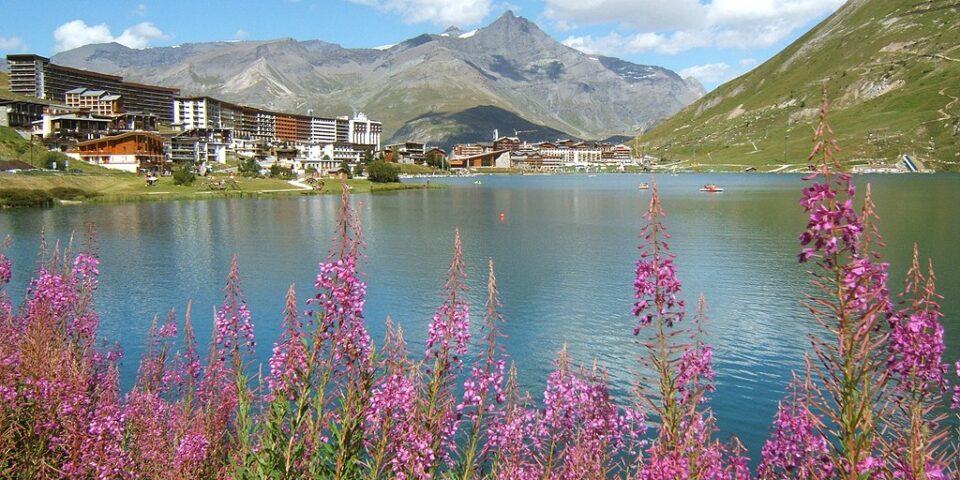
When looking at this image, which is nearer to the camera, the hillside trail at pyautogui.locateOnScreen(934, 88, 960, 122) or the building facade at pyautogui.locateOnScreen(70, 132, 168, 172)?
the building facade at pyautogui.locateOnScreen(70, 132, 168, 172)

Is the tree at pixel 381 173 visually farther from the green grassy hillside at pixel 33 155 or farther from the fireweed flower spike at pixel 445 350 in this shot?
the fireweed flower spike at pixel 445 350

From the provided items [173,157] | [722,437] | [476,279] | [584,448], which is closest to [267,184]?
[173,157]

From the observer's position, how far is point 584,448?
7.35 meters

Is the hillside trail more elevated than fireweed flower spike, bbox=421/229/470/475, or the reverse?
the hillside trail

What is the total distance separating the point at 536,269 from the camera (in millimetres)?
42938

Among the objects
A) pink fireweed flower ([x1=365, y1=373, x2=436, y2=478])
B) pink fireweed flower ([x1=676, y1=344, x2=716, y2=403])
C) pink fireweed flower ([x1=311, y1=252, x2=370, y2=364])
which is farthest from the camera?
pink fireweed flower ([x1=311, y1=252, x2=370, y2=364])

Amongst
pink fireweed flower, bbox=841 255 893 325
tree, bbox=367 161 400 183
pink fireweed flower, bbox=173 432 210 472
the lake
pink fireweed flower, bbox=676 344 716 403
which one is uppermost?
tree, bbox=367 161 400 183

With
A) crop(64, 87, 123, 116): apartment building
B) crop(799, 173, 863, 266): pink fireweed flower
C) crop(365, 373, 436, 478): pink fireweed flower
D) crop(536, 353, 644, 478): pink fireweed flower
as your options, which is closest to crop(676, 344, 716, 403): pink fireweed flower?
crop(536, 353, 644, 478): pink fireweed flower

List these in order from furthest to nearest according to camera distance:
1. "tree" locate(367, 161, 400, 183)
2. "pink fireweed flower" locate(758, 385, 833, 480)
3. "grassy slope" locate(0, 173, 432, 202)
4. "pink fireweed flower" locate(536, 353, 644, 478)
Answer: "tree" locate(367, 161, 400, 183) → "grassy slope" locate(0, 173, 432, 202) → "pink fireweed flower" locate(536, 353, 644, 478) → "pink fireweed flower" locate(758, 385, 833, 480)

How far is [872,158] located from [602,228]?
15071cm

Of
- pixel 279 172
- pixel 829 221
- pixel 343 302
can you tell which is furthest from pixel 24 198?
pixel 829 221

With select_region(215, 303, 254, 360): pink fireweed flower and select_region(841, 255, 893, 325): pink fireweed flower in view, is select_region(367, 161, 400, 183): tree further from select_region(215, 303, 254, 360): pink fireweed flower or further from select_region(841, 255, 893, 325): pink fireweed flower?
select_region(841, 255, 893, 325): pink fireweed flower

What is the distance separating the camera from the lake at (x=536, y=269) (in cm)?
2511

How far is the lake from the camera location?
989 inches
